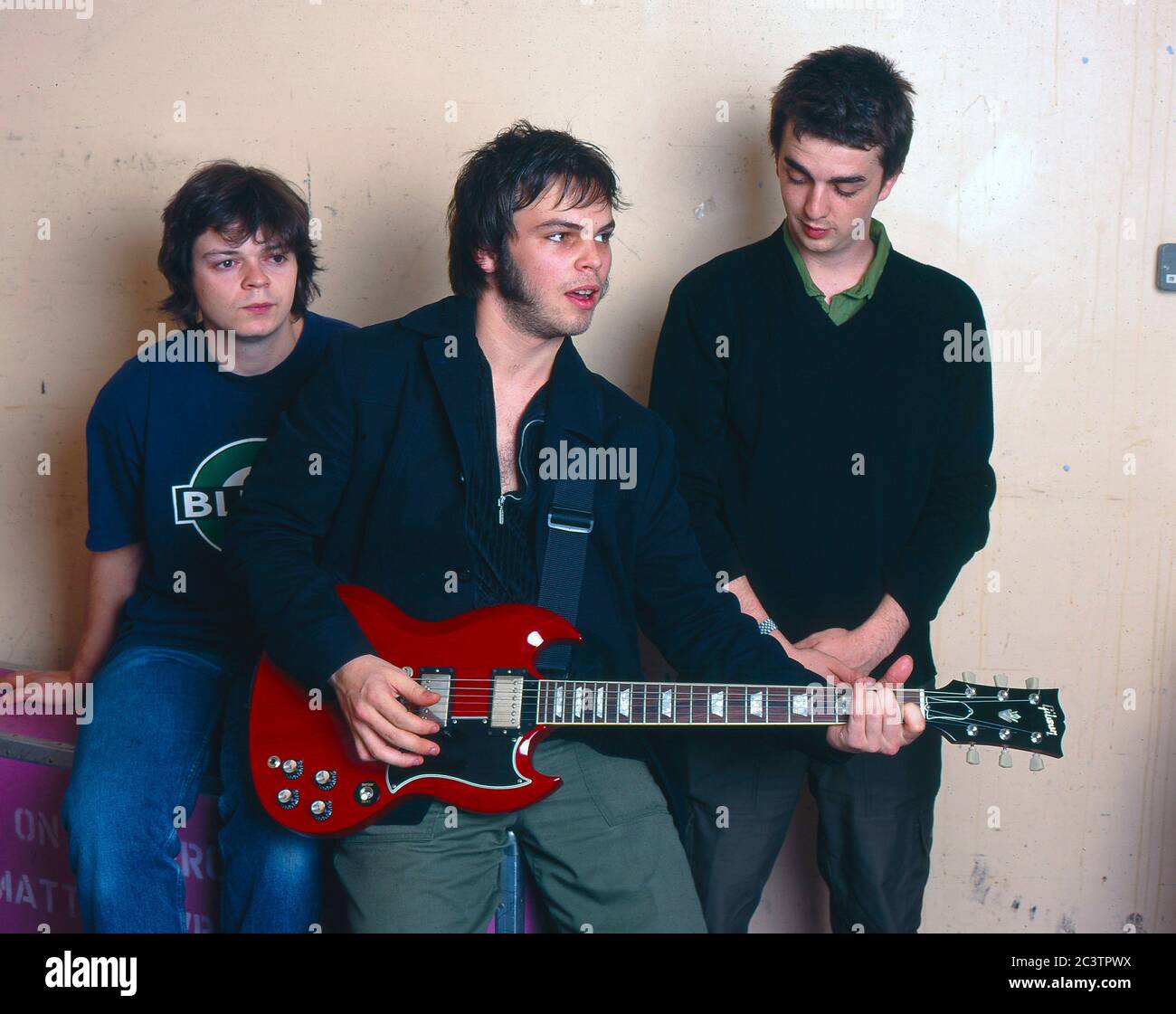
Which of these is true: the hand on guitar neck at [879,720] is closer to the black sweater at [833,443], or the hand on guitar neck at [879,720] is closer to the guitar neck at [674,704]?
the guitar neck at [674,704]

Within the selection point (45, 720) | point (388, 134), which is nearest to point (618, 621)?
point (45, 720)

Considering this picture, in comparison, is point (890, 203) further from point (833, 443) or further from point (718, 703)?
point (718, 703)

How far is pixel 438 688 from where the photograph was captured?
6.28ft

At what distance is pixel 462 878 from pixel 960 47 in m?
2.16

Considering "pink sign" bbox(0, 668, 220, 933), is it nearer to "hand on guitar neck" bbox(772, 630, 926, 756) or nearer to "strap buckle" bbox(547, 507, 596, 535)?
"strap buckle" bbox(547, 507, 596, 535)

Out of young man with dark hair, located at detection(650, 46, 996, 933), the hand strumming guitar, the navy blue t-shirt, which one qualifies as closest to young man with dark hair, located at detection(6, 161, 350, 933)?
the navy blue t-shirt

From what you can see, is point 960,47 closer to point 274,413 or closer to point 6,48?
point 274,413

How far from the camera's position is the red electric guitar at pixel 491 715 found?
182 cm

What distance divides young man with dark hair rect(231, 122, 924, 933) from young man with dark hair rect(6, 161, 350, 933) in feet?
0.95

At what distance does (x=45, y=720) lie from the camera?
246 centimetres

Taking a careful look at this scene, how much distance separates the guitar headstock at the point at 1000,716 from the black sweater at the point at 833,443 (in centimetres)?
47

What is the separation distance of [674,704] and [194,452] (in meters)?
1.10

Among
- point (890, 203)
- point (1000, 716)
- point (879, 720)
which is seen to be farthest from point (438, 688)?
point (890, 203)

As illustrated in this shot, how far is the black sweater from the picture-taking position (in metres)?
2.29
